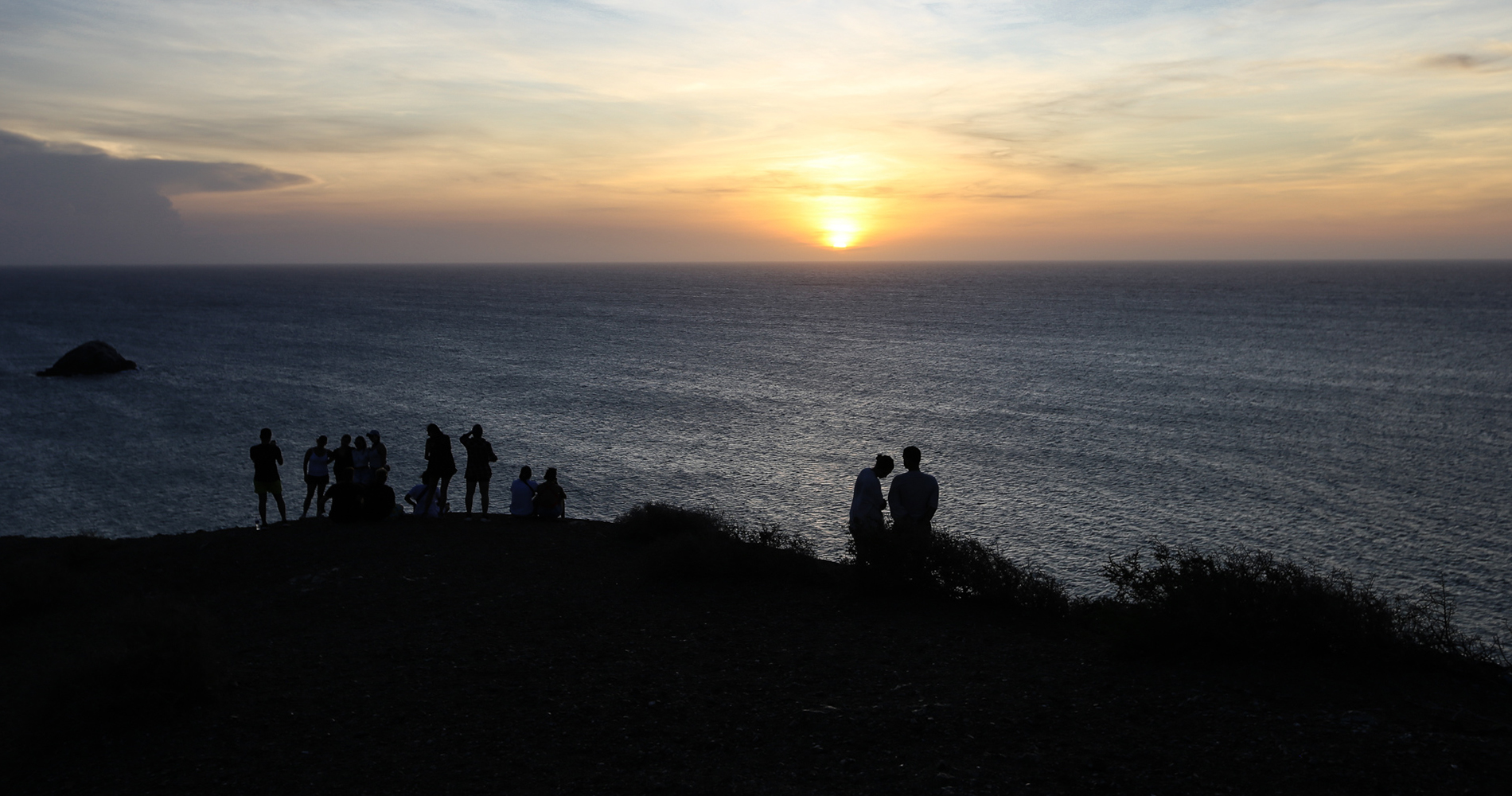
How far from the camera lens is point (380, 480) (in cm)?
1562

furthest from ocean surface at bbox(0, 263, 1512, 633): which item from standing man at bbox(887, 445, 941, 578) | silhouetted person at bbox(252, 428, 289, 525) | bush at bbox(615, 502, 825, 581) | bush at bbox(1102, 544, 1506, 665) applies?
bush at bbox(1102, 544, 1506, 665)

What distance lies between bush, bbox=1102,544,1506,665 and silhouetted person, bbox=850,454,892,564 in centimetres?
299

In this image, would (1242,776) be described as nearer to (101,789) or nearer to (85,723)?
→ (101,789)

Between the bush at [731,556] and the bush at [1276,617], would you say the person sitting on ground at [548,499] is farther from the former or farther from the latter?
the bush at [1276,617]

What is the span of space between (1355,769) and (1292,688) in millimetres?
1249

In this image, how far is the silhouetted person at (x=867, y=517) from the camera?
10.0 meters

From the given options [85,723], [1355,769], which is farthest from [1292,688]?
[85,723]

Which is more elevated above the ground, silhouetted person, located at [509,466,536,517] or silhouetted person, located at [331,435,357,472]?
silhouetted person, located at [331,435,357,472]

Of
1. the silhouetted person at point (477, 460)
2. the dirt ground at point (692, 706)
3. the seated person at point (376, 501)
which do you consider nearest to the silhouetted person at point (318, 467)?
the seated person at point (376, 501)

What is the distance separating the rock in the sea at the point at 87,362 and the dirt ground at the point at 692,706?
62.7 metres

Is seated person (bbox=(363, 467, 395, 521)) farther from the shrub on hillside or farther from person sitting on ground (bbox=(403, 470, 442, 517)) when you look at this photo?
the shrub on hillside

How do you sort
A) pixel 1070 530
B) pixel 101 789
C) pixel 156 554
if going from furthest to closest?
pixel 1070 530
pixel 156 554
pixel 101 789

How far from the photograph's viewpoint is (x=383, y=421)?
45.3 meters

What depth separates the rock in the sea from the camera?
199ft
